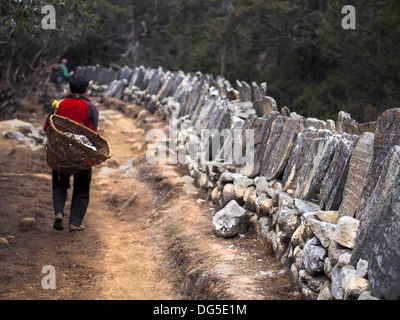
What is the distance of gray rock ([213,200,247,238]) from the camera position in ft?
17.0

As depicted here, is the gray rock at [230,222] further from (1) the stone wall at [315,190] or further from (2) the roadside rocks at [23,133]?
(2) the roadside rocks at [23,133]

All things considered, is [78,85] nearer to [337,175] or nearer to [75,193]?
[75,193]

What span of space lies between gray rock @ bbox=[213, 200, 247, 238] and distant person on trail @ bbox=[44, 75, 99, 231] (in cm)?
184

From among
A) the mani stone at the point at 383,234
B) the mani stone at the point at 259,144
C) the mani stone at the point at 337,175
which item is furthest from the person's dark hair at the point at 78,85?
the mani stone at the point at 383,234

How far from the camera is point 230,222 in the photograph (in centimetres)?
518

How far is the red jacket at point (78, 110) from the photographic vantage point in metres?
6.02

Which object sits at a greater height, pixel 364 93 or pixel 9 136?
pixel 364 93

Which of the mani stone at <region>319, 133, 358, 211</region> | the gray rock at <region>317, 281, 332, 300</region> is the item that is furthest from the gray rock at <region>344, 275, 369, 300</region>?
the mani stone at <region>319, 133, 358, 211</region>

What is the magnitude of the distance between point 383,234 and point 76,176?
4.16 metres

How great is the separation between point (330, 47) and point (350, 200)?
13564 mm

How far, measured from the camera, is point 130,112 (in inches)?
597

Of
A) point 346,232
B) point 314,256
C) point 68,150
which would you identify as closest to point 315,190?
point 314,256

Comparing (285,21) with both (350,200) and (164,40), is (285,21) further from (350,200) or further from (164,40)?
(350,200)
